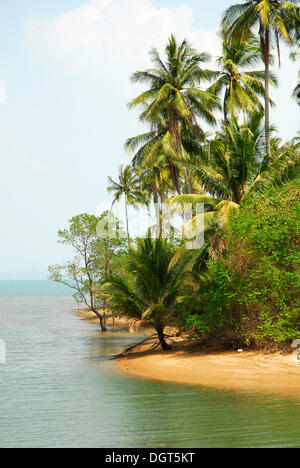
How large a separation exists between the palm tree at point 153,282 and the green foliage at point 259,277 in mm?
1407

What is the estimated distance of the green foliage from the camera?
14234 mm

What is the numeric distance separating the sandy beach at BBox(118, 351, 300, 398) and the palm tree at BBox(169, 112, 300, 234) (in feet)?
15.8

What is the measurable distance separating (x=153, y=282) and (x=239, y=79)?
1618 cm

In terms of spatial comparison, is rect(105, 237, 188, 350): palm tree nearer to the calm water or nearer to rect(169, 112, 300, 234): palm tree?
rect(169, 112, 300, 234): palm tree

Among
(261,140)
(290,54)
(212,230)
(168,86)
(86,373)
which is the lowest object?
(86,373)

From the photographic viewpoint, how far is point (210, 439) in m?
8.40

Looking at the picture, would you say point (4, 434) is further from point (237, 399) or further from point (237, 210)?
point (237, 210)

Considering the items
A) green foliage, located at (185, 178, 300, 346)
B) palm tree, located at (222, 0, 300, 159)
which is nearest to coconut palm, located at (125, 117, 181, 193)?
palm tree, located at (222, 0, 300, 159)

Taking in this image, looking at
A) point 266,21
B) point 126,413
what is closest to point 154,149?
point 266,21

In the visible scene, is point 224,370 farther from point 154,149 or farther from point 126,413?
point 154,149

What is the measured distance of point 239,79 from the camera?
28.3 metres

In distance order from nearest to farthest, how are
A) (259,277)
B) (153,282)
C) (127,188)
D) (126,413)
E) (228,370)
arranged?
1. (126,413)
2. (228,370)
3. (259,277)
4. (153,282)
5. (127,188)
